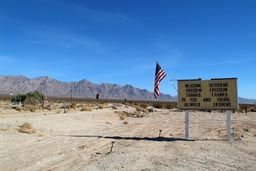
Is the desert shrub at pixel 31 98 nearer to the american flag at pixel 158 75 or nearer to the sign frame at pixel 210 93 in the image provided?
the american flag at pixel 158 75

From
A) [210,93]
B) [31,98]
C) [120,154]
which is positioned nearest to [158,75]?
[210,93]

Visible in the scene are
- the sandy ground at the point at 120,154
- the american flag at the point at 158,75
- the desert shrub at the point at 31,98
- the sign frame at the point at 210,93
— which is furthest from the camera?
the desert shrub at the point at 31,98

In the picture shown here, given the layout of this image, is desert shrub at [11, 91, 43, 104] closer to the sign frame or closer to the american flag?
the american flag

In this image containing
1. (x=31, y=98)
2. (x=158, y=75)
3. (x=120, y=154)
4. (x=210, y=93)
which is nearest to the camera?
(x=120, y=154)

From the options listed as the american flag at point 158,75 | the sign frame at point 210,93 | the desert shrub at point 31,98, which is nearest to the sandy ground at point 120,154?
the sign frame at point 210,93

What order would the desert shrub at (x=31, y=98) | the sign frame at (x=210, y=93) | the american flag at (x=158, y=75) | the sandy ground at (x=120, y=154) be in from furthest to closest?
the desert shrub at (x=31, y=98) → the american flag at (x=158, y=75) → the sign frame at (x=210, y=93) → the sandy ground at (x=120, y=154)

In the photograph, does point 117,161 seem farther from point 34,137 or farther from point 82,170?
point 34,137

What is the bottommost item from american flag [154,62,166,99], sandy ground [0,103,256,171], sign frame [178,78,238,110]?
sandy ground [0,103,256,171]

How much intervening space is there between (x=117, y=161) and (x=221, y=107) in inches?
314

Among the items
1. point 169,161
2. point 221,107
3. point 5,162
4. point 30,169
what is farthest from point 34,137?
point 221,107

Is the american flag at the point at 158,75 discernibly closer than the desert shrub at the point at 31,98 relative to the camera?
Yes

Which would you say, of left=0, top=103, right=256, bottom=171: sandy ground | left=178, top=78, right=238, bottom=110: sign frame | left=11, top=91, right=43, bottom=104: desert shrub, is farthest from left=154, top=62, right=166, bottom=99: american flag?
left=11, top=91, right=43, bottom=104: desert shrub

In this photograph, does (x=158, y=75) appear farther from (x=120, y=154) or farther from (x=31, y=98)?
(x=31, y=98)

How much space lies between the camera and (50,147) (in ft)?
48.3
